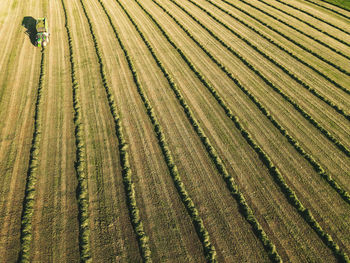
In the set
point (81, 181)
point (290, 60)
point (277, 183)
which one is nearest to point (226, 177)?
point (277, 183)

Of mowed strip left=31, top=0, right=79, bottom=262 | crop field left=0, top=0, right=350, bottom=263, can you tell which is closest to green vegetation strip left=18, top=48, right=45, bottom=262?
crop field left=0, top=0, right=350, bottom=263

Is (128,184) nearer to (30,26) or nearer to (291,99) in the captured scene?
(291,99)

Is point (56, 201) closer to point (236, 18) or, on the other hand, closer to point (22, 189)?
point (22, 189)

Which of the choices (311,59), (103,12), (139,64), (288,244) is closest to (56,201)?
(288,244)

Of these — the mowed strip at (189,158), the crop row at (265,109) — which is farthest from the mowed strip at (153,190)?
the crop row at (265,109)

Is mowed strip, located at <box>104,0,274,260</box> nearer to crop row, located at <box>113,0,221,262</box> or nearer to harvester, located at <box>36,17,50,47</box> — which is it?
crop row, located at <box>113,0,221,262</box>
